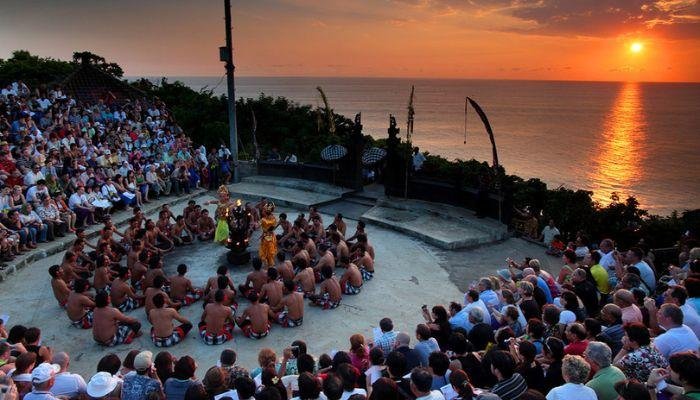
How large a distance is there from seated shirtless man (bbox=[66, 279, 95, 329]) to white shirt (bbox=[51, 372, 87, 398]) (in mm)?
3176

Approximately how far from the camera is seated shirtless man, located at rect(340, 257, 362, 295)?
31.8 feet

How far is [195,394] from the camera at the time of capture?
4.66 metres

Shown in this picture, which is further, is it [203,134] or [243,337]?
[203,134]

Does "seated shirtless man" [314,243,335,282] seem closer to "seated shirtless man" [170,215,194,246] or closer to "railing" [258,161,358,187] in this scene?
"seated shirtless man" [170,215,194,246]

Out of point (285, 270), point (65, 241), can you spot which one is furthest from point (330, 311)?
point (65, 241)

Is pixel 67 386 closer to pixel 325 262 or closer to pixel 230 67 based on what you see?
pixel 325 262

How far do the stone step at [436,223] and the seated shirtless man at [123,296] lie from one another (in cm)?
715

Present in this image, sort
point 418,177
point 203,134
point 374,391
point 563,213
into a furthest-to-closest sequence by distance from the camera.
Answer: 1. point 203,134
2. point 418,177
3. point 563,213
4. point 374,391

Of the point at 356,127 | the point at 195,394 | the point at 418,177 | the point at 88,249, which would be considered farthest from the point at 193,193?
the point at 195,394

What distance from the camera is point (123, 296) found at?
8.93 meters

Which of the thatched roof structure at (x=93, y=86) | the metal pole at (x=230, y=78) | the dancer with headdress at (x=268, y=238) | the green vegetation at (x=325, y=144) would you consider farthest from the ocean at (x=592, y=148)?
the dancer with headdress at (x=268, y=238)

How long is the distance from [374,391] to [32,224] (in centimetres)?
1071

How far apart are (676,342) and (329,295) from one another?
5.59m

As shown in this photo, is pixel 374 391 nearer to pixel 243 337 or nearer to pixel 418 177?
pixel 243 337
